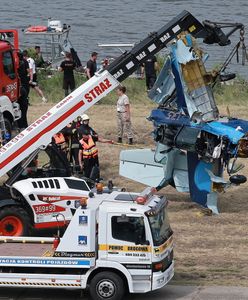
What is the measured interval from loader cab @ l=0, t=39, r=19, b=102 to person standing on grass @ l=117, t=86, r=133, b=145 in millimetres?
2953

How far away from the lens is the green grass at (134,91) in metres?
35.2

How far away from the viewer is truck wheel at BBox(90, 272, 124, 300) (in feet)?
55.9

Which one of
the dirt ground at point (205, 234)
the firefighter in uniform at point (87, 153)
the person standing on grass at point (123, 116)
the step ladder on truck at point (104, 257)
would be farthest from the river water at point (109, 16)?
the step ladder on truck at point (104, 257)

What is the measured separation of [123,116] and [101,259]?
41.6 feet

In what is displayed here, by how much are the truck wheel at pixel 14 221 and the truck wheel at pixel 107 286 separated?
123 inches

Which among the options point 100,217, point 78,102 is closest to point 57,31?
point 78,102

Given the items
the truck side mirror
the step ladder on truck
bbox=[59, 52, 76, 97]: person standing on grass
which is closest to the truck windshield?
the step ladder on truck

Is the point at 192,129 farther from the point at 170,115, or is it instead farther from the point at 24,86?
the point at 24,86

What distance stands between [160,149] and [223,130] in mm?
2210

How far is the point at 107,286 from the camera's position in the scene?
1708 centimetres

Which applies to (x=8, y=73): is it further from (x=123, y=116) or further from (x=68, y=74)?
(x=68, y=74)

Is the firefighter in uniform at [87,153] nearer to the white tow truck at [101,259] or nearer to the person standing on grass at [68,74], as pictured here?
the white tow truck at [101,259]

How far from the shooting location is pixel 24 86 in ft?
102

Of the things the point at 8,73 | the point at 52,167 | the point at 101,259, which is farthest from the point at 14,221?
the point at 8,73
